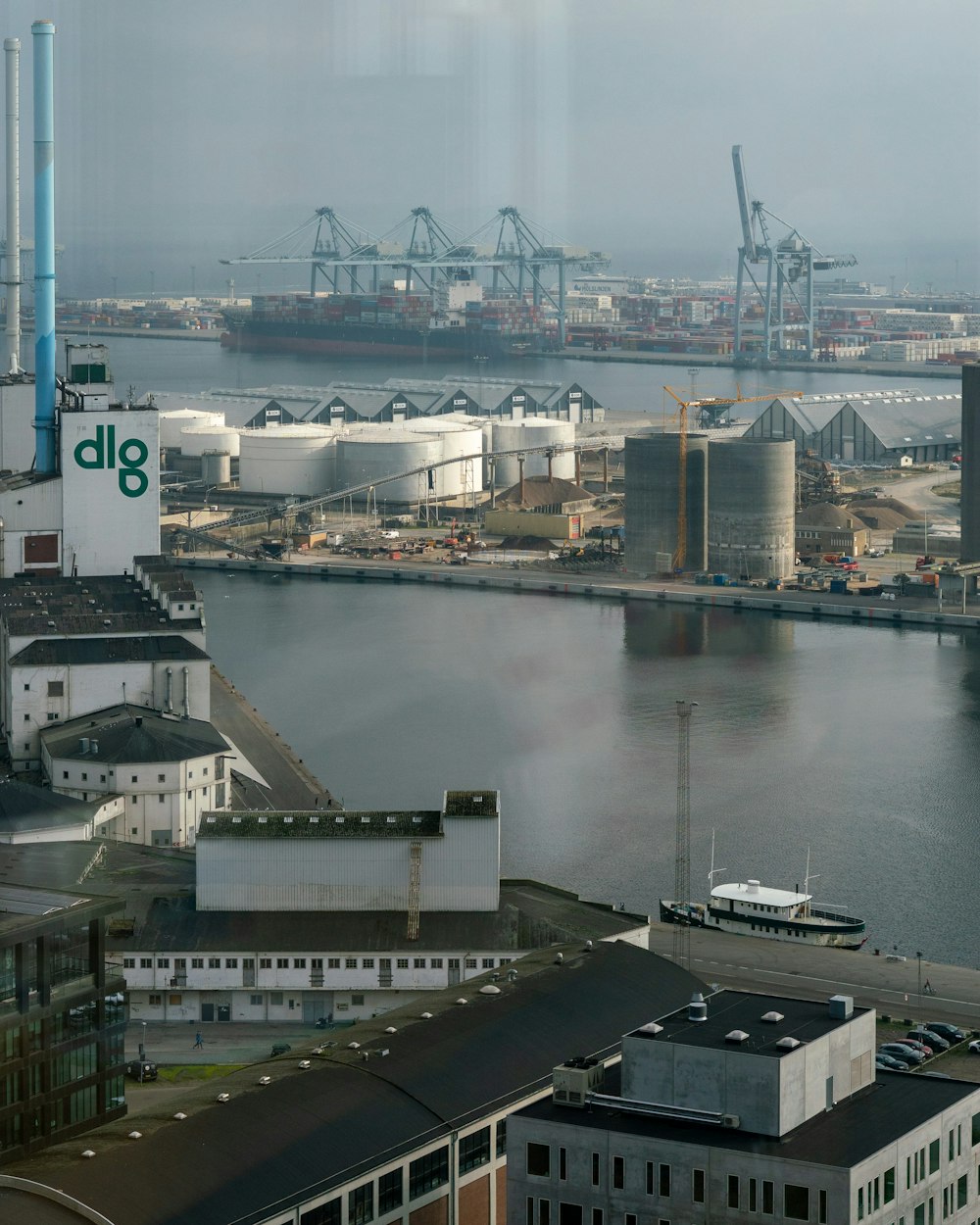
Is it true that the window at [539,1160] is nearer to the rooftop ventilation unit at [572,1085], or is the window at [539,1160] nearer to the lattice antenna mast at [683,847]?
the rooftop ventilation unit at [572,1085]

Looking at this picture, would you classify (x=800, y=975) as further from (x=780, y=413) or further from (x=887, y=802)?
(x=780, y=413)

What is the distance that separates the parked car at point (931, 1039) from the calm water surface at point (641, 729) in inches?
47.1

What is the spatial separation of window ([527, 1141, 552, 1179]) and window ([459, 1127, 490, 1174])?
2.27 ft

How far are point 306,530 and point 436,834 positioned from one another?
12375mm

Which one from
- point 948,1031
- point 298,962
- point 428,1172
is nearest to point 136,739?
point 298,962

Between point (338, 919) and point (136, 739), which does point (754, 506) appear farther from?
point (338, 919)

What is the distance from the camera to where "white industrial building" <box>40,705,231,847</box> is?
30.0ft

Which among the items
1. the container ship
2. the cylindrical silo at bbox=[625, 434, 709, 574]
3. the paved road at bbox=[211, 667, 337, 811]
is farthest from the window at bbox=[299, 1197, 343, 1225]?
the container ship

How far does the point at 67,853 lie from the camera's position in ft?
25.8

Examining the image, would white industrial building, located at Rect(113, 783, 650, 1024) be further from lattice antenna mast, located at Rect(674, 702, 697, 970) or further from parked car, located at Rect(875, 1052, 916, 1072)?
parked car, located at Rect(875, 1052, 916, 1072)

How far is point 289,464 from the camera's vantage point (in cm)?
2089

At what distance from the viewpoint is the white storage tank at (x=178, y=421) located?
22.8 m

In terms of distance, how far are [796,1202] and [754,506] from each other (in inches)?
524

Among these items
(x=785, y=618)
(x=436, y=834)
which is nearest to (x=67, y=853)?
(x=436, y=834)
